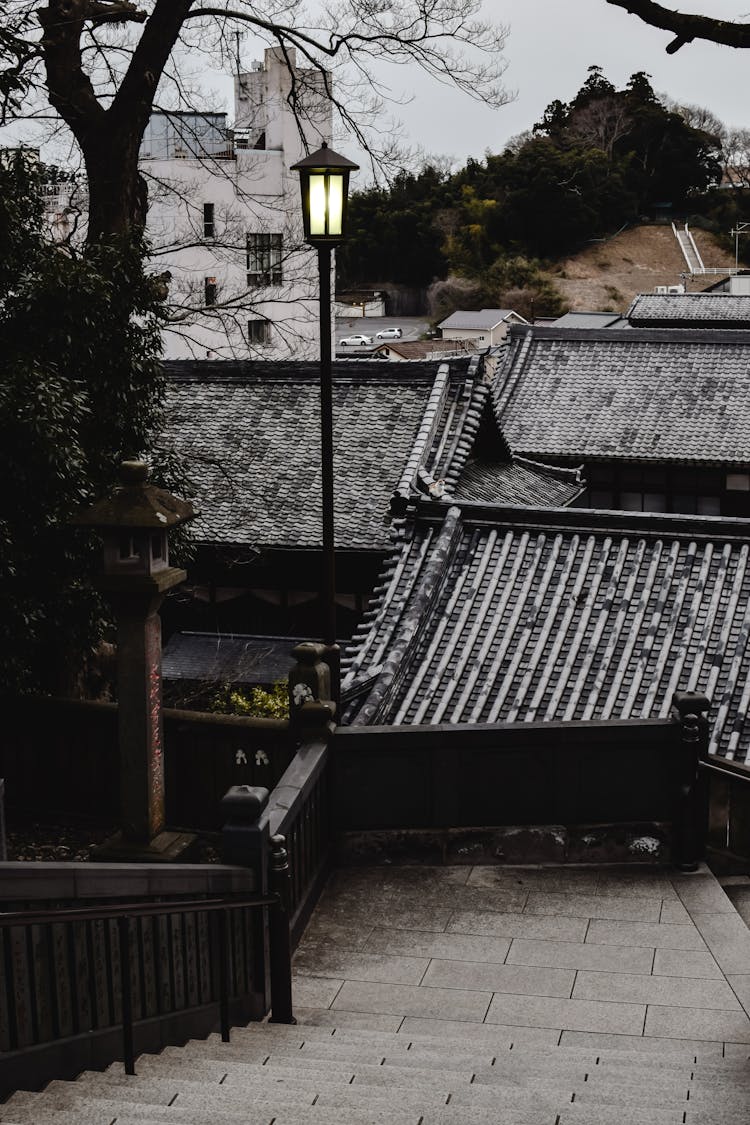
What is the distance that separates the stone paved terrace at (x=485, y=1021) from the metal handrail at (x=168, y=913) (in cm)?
17

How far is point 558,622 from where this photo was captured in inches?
528

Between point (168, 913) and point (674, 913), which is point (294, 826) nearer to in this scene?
point (168, 913)

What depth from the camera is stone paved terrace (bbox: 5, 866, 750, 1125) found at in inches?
215

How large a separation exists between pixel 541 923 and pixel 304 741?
2305mm

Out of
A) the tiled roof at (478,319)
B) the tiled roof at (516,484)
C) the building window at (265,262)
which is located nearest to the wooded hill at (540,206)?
the tiled roof at (478,319)

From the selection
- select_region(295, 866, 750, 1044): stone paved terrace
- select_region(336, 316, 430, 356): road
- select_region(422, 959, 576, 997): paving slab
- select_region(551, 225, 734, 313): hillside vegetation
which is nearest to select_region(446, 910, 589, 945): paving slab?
select_region(295, 866, 750, 1044): stone paved terrace

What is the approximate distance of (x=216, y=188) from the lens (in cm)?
4997

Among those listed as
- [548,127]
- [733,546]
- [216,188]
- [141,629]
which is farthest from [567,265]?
[141,629]

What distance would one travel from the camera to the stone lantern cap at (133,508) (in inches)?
374

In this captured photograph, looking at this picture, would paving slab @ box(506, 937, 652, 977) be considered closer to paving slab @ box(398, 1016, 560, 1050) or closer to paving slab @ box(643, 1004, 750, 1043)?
paving slab @ box(643, 1004, 750, 1043)

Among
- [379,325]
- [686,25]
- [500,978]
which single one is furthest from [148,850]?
[379,325]

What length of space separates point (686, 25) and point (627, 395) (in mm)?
25970

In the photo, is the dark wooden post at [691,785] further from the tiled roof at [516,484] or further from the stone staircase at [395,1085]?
the tiled roof at [516,484]

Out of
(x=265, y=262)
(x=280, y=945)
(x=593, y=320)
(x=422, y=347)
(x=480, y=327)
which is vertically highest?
(x=265, y=262)
